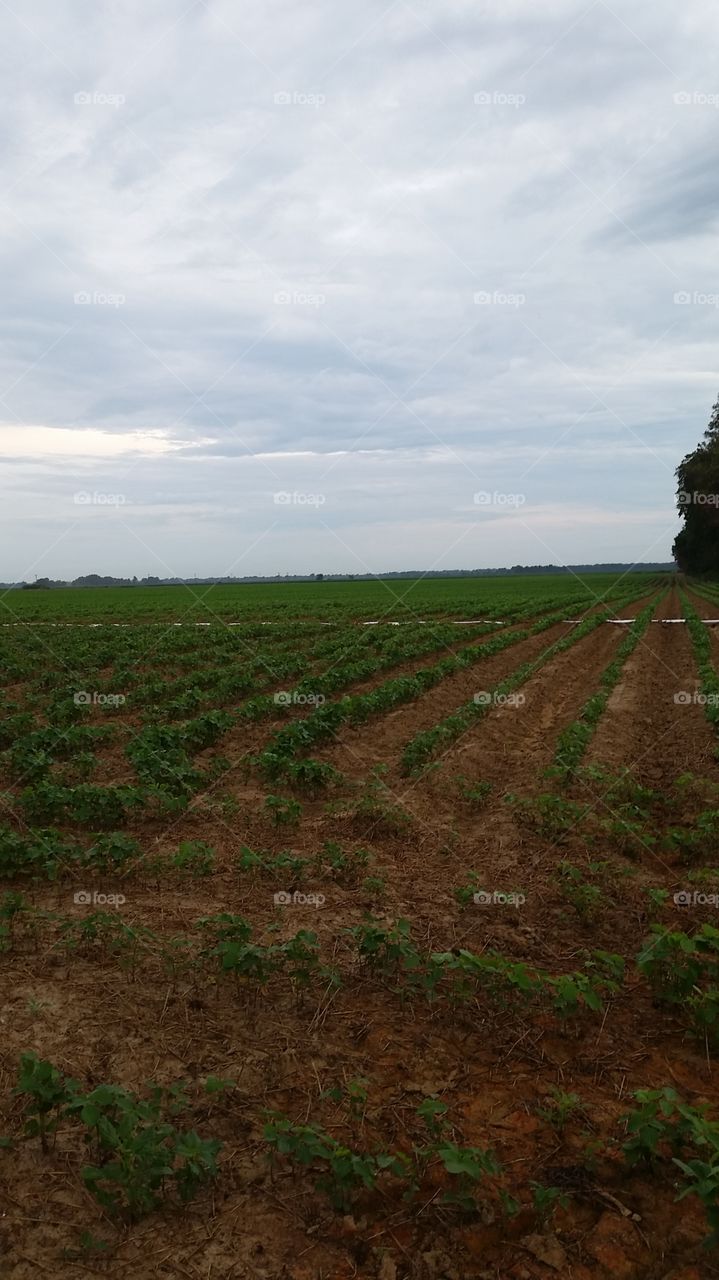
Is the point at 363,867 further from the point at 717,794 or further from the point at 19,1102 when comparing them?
the point at 717,794

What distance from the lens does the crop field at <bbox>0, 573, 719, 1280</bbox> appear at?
3223 millimetres

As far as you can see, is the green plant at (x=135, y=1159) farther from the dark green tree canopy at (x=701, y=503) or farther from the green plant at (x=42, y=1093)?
the dark green tree canopy at (x=701, y=503)

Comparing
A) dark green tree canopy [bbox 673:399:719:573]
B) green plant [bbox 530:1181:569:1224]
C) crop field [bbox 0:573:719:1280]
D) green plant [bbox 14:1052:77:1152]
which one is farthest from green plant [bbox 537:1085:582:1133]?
dark green tree canopy [bbox 673:399:719:573]

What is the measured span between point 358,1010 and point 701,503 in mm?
69262

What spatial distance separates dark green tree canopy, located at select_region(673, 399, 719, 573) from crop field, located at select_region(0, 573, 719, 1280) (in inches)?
2059

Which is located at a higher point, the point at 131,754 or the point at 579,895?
the point at 131,754

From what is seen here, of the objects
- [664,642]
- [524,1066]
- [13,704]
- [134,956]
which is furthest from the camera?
[664,642]

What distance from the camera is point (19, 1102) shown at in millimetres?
3938

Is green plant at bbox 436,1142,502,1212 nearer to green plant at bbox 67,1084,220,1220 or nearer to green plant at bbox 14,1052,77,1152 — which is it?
green plant at bbox 67,1084,220,1220

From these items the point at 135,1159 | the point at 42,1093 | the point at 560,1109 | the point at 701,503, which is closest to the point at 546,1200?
the point at 560,1109

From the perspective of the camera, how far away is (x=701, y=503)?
66125 millimetres

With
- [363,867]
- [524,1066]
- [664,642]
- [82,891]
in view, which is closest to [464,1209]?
[524,1066]

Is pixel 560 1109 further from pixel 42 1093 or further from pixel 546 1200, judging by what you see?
pixel 42 1093

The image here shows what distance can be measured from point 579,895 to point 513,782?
3844 mm
